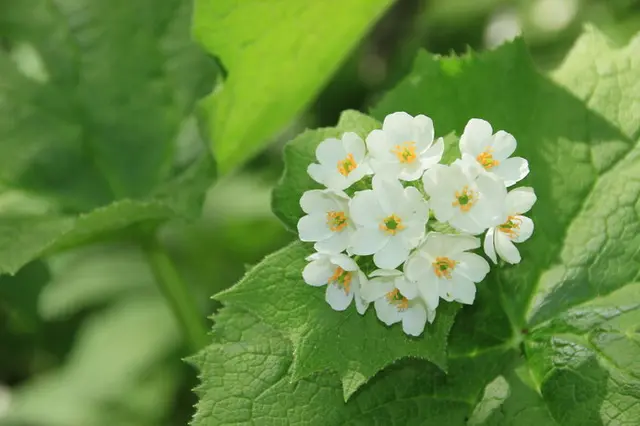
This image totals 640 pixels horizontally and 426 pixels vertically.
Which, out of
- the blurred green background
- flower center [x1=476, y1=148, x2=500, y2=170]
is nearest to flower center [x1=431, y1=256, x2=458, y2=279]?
flower center [x1=476, y1=148, x2=500, y2=170]

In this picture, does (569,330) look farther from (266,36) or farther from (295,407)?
(266,36)

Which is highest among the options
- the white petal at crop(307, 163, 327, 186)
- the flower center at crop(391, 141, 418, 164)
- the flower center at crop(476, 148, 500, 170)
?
the white petal at crop(307, 163, 327, 186)

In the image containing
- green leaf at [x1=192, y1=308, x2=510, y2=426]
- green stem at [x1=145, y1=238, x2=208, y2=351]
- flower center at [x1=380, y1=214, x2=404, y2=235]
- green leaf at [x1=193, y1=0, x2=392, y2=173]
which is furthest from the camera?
green stem at [x1=145, y1=238, x2=208, y2=351]

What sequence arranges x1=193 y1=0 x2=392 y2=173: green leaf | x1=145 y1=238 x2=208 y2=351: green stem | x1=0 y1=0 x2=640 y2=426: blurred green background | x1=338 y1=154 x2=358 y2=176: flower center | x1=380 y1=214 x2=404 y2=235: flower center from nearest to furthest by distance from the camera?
x1=380 y1=214 x2=404 y2=235: flower center < x1=338 y1=154 x2=358 y2=176: flower center < x1=193 y1=0 x2=392 y2=173: green leaf < x1=145 y1=238 x2=208 y2=351: green stem < x1=0 y1=0 x2=640 y2=426: blurred green background

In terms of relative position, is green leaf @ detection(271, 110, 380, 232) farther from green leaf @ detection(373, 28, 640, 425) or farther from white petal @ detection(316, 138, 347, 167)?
green leaf @ detection(373, 28, 640, 425)

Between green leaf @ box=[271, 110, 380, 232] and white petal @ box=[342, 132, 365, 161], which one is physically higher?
green leaf @ box=[271, 110, 380, 232]

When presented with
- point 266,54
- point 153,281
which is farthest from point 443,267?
point 153,281

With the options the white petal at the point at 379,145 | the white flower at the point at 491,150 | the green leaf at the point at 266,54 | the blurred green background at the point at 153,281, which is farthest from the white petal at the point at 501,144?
the blurred green background at the point at 153,281
